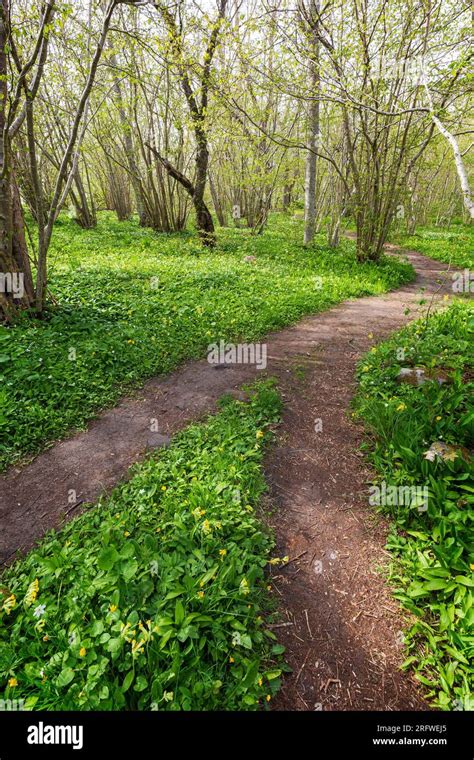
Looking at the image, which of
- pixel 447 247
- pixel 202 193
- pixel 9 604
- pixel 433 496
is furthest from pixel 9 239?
pixel 447 247

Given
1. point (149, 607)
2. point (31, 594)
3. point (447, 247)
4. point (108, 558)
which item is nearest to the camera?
point (149, 607)

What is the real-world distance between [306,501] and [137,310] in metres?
5.10

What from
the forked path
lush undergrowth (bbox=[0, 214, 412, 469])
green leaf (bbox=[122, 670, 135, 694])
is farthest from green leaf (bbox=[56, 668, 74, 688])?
lush undergrowth (bbox=[0, 214, 412, 469])

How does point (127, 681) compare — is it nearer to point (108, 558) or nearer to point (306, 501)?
point (108, 558)

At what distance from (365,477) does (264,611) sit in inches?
66.7

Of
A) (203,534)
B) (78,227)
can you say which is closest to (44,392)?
(203,534)

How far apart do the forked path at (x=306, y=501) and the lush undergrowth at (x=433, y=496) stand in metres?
0.16

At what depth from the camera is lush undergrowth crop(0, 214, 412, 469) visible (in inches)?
180

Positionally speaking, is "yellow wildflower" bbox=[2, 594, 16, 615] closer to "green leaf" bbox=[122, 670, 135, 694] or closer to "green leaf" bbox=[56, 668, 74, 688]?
"green leaf" bbox=[56, 668, 74, 688]

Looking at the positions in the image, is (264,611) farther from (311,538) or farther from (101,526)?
(101,526)

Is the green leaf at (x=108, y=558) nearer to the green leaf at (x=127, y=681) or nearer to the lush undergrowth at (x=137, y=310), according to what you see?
the green leaf at (x=127, y=681)

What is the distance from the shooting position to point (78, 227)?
15.6m

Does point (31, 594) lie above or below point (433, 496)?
below

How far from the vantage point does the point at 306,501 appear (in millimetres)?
3404
